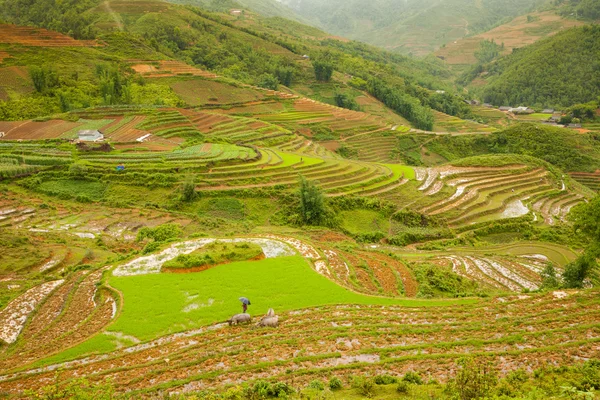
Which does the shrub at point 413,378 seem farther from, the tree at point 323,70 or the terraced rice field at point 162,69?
the tree at point 323,70

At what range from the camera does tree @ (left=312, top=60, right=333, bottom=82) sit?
90.8 meters

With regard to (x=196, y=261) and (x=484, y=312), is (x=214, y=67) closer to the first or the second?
(x=196, y=261)

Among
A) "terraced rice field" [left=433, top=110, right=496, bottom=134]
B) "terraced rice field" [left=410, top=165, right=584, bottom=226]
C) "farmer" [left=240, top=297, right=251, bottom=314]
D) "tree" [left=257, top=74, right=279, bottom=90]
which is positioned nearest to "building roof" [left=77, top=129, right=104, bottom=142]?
"farmer" [left=240, top=297, right=251, bottom=314]

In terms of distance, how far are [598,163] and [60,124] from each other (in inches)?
3180

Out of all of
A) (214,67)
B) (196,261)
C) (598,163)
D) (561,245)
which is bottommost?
(561,245)

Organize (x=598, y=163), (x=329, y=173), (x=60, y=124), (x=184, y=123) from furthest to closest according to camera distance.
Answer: (x=598, y=163), (x=184, y=123), (x=60, y=124), (x=329, y=173)

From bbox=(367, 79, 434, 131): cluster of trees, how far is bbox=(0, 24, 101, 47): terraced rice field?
68.0 m

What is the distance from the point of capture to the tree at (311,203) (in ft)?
104

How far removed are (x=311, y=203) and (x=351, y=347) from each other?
66.9 ft

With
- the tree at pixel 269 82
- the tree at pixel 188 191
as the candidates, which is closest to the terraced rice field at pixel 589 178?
the tree at pixel 188 191

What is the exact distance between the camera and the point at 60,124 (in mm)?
45969

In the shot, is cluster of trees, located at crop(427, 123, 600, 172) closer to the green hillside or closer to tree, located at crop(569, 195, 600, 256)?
the green hillside

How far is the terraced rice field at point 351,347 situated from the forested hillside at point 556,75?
114900mm

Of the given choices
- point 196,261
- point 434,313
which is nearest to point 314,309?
point 434,313
